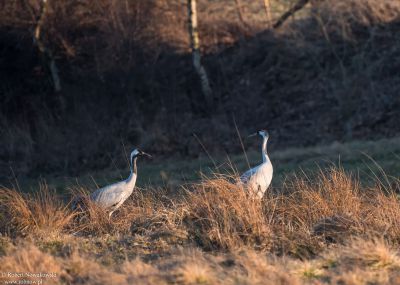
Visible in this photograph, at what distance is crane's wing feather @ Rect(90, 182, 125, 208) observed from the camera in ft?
34.9

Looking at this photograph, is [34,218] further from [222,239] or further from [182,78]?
[182,78]

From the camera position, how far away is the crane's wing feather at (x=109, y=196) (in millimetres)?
10633

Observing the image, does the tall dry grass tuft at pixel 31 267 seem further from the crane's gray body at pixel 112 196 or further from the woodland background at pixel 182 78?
the woodland background at pixel 182 78

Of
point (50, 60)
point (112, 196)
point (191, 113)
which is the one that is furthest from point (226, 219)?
point (50, 60)

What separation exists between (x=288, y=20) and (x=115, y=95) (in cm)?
598

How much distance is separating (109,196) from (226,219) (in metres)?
3.20

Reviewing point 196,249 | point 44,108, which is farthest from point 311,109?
point 196,249

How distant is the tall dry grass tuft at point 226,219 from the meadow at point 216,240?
0.01 metres

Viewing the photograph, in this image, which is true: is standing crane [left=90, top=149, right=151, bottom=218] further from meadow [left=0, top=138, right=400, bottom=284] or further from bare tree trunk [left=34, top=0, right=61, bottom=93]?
bare tree trunk [left=34, top=0, right=61, bottom=93]

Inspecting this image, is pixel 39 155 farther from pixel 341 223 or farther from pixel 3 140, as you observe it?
pixel 341 223

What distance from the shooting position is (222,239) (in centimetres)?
777

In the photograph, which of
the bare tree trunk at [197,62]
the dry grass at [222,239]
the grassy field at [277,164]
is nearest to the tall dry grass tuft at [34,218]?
the dry grass at [222,239]

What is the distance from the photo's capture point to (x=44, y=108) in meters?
23.7

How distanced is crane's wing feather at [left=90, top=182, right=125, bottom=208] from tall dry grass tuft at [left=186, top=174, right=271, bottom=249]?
2.19 metres
